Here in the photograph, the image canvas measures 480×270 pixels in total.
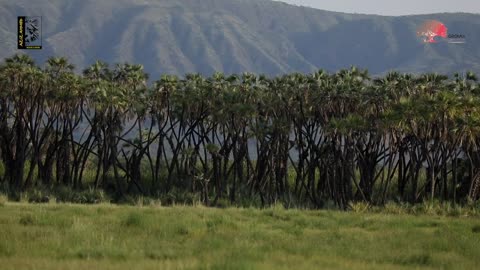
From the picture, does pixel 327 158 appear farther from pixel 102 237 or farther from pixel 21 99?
pixel 102 237

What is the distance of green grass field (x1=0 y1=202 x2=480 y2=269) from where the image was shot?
16938mm

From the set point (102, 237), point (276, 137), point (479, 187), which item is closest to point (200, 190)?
point (276, 137)

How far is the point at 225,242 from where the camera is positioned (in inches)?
816

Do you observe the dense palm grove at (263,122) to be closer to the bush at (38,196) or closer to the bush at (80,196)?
the bush at (38,196)

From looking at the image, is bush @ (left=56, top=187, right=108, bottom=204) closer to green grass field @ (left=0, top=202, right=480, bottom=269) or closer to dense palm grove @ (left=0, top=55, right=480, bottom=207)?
dense palm grove @ (left=0, top=55, right=480, bottom=207)

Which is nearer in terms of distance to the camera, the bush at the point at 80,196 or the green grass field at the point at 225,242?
the green grass field at the point at 225,242

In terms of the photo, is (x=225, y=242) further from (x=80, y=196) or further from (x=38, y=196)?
(x=80, y=196)

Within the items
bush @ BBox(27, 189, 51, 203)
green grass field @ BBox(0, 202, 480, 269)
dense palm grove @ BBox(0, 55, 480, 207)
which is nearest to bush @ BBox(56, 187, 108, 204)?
bush @ BBox(27, 189, 51, 203)

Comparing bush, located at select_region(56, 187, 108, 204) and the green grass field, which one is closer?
the green grass field

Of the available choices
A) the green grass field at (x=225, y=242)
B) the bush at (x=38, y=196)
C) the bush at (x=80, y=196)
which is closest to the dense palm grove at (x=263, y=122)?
the bush at (x=38, y=196)

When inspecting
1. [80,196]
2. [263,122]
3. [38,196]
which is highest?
[263,122]

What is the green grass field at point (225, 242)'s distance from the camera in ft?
55.6

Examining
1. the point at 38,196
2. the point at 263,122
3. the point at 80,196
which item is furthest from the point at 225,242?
the point at 263,122

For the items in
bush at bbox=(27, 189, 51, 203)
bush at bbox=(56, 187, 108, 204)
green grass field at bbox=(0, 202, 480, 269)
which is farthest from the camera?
bush at bbox=(56, 187, 108, 204)
